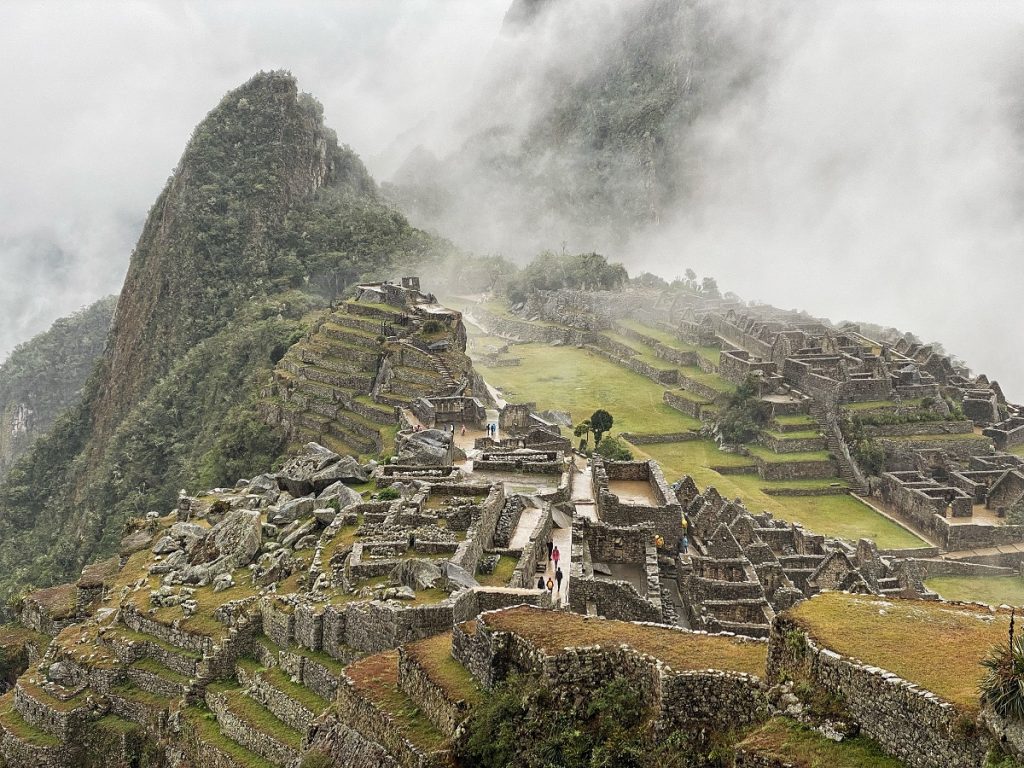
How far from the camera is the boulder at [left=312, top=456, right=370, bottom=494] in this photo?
28172mm

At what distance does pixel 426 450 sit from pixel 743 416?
121 ft

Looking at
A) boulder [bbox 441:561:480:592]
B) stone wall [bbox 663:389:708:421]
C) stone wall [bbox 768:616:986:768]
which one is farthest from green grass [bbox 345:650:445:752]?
stone wall [bbox 663:389:708:421]

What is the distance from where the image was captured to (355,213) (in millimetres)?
112875

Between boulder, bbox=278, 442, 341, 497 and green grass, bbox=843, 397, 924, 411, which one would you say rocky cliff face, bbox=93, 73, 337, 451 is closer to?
green grass, bbox=843, 397, 924, 411

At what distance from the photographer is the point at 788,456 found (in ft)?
206

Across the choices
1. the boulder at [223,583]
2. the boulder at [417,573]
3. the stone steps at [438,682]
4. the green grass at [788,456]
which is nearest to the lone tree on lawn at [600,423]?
the green grass at [788,456]

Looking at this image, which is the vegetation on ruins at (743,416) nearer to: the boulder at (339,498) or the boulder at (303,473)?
the boulder at (303,473)

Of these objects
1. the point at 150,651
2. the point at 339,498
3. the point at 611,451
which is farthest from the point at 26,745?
the point at 611,451

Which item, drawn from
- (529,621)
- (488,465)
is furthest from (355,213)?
(529,621)

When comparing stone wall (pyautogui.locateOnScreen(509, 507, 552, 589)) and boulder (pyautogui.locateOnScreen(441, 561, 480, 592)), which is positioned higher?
stone wall (pyautogui.locateOnScreen(509, 507, 552, 589))

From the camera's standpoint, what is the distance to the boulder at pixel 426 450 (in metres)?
32.7

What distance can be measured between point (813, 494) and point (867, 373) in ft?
45.3

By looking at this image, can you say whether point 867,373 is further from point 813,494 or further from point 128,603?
point 128,603

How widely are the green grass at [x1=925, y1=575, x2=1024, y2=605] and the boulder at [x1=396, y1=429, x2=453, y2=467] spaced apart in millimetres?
21553
